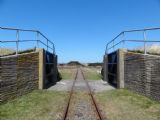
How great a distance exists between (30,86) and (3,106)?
4.22 metres

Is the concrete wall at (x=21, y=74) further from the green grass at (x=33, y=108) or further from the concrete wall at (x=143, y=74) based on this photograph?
the concrete wall at (x=143, y=74)

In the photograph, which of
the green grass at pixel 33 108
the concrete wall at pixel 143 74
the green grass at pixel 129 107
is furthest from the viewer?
the concrete wall at pixel 143 74

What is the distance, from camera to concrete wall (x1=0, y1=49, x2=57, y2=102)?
40.4 feet

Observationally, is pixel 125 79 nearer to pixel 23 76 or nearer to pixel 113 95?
pixel 113 95

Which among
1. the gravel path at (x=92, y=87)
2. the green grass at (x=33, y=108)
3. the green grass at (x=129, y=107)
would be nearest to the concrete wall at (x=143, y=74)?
the green grass at (x=129, y=107)

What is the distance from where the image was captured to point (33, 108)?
11.6 m

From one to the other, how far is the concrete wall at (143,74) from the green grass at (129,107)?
44 centimetres

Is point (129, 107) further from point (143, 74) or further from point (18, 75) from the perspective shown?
point (18, 75)

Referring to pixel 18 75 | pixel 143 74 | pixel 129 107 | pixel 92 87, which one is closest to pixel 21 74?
pixel 18 75

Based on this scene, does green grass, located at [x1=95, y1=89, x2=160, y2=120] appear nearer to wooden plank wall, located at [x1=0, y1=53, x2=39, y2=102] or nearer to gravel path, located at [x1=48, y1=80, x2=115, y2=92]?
wooden plank wall, located at [x1=0, y1=53, x2=39, y2=102]

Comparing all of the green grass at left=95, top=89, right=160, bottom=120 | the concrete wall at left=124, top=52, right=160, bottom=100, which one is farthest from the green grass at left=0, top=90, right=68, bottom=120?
the concrete wall at left=124, top=52, right=160, bottom=100

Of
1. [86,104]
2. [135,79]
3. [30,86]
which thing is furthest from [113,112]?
[30,86]

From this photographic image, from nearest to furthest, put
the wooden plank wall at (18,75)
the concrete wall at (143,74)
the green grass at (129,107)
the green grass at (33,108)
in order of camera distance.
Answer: the green grass at (33,108) < the green grass at (129,107) < the wooden plank wall at (18,75) < the concrete wall at (143,74)

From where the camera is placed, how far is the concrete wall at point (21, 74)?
40.4ft
